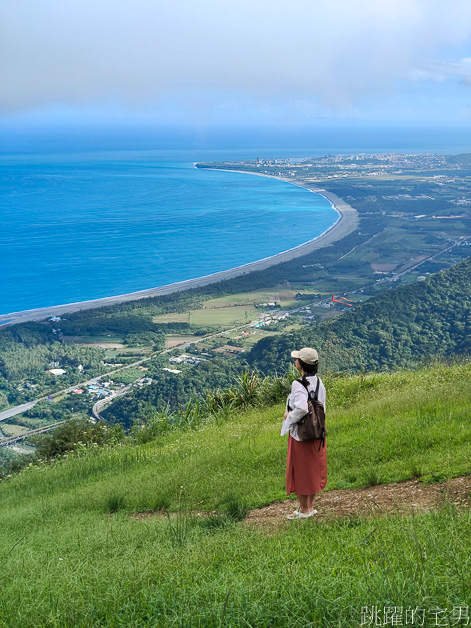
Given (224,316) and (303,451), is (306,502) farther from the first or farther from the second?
(224,316)

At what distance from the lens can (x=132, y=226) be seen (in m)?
76.6

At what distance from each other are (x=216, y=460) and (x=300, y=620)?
14.3ft

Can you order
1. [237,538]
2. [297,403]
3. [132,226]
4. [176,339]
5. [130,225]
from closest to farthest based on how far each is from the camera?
[237,538] < [297,403] < [176,339] < [132,226] < [130,225]

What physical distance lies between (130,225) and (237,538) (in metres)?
76.5

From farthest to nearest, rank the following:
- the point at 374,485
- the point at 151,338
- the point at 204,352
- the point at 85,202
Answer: the point at 85,202
the point at 151,338
the point at 204,352
the point at 374,485

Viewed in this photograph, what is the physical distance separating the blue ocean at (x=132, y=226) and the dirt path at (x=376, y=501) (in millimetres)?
44143

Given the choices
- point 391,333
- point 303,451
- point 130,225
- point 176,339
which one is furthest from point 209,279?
point 303,451

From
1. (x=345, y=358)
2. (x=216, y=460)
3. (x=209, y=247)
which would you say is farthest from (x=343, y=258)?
(x=216, y=460)

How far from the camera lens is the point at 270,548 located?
2.95 m

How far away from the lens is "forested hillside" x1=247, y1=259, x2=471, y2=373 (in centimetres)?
2527

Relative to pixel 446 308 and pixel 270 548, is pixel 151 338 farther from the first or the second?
pixel 270 548

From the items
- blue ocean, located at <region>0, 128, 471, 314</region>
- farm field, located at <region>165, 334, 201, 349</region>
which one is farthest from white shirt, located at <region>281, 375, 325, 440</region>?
blue ocean, located at <region>0, 128, 471, 314</region>

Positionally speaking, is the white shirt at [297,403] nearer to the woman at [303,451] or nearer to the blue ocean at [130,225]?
the woman at [303,451]

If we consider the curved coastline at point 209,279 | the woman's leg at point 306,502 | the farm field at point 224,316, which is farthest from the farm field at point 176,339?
the woman's leg at point 306,502
